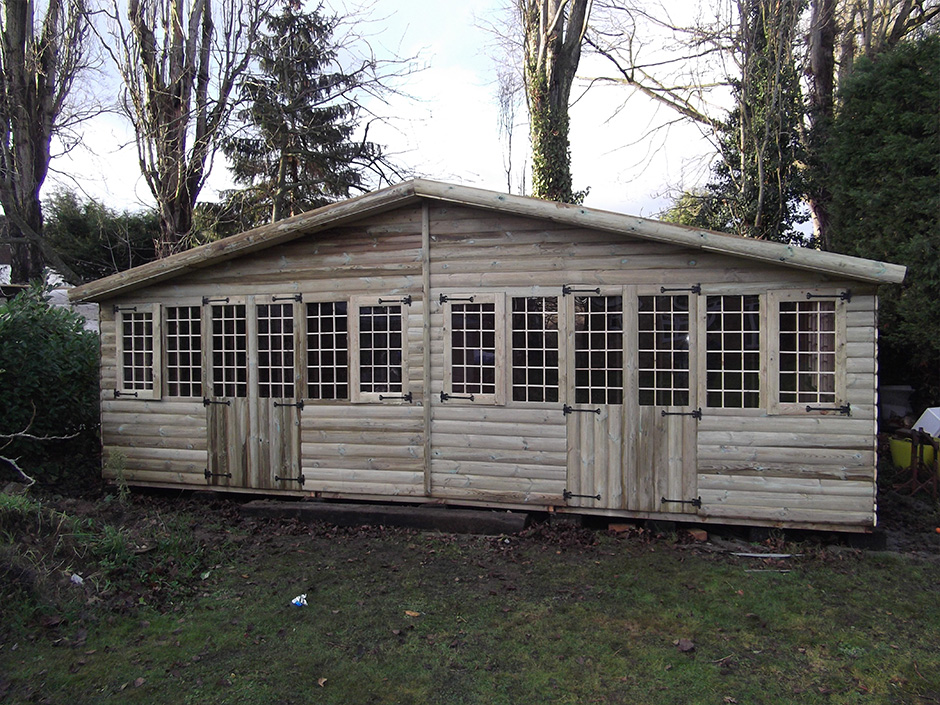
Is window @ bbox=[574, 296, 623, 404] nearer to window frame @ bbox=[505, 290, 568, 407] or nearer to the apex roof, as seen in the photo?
window frame @ bbox=[505, 290, 568, 407]

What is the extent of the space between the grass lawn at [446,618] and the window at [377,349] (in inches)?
60.4

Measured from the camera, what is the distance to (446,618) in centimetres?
455

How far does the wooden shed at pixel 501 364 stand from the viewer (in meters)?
5.73

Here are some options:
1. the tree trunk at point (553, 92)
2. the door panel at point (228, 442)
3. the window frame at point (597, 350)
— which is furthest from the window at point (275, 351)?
the tree trunk at point (553, 92)

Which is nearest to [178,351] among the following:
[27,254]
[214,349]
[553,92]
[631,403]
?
[214,349]

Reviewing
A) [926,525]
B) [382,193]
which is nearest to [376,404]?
[382,193]

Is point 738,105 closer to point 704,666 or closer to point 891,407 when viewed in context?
point 891,407

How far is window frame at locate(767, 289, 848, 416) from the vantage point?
18.3ft

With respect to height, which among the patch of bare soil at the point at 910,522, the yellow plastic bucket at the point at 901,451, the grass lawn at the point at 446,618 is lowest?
the grass lawn at the point at 446,618

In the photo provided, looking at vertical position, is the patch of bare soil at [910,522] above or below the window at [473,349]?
below

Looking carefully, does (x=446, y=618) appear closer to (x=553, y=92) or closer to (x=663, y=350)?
(x=663, y=350)

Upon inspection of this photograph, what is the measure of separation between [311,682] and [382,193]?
4.40 meters

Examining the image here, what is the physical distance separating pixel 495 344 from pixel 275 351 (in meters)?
2.51

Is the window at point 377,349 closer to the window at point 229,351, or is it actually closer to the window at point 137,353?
the window at point 229,351
